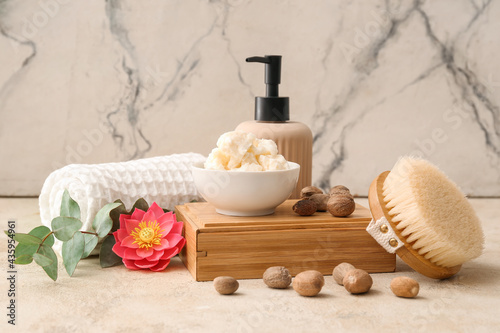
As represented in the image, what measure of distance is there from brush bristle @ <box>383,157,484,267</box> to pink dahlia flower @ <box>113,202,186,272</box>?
0.30 m

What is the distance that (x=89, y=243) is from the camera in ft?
2.69

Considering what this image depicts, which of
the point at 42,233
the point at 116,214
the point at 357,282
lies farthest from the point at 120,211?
the point at 357,282

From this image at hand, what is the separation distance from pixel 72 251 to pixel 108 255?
0.19ft

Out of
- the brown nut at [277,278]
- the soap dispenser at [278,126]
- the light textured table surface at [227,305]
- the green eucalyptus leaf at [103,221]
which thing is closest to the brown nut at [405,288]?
the light textured table surface at [227,305]

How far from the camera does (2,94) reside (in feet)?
4.29

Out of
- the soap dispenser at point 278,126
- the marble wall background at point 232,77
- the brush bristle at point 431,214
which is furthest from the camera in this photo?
the marble wall background at point 232,77

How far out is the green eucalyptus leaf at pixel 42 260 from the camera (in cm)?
74

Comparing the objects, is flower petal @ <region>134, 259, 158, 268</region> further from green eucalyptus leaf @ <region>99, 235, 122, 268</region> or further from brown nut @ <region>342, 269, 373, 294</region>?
brown nut @ <region>342, 269, 373, 294</region>

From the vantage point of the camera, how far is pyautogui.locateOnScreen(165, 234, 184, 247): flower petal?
806mm

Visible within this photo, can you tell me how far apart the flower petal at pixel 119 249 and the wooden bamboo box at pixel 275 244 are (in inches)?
3.5

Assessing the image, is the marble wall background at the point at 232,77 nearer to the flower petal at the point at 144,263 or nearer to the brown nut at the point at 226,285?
the flower petal at the point at 144,263

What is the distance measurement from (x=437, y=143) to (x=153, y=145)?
0.68 meters

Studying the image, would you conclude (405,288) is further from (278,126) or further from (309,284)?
(278,126)

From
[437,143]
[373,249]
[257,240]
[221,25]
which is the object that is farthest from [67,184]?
[437,143]
